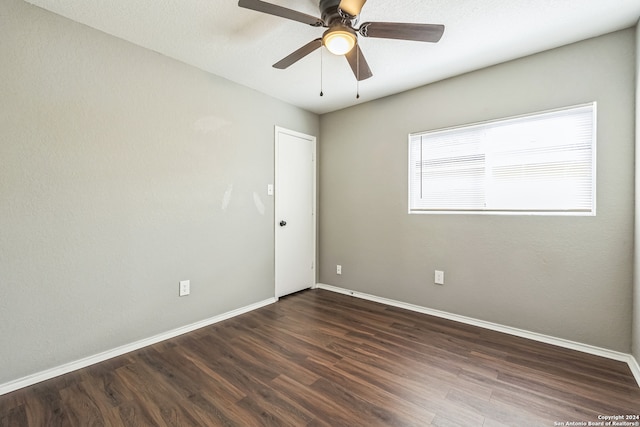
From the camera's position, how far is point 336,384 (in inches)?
70.8

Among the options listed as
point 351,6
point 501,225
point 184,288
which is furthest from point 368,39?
point 184,288

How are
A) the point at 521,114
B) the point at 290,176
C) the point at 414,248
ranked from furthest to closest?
the point at 290,176 < the point at 414,248 < the point at 521,114

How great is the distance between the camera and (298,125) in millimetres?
3654

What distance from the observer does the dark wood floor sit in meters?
1.53

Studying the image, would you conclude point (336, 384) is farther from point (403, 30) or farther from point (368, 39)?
point (368, 39)

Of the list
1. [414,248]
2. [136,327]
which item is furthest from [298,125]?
[136,327]

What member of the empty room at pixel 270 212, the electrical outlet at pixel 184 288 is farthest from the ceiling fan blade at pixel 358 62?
the electrical outlet at pixel 184 288

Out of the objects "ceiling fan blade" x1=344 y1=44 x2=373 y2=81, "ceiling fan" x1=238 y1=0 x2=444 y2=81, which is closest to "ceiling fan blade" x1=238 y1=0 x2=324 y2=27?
"ceiling fan" x1=238 y1=0 x2=444 y2=81

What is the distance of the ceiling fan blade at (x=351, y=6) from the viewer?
4.76 ft

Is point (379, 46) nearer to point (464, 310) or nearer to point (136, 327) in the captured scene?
point (464, 310)

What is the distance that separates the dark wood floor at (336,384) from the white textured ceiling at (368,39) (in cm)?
245

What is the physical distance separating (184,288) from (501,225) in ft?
9.75

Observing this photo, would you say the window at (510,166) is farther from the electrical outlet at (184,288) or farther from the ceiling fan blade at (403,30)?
the electrical outlet at (184,288)

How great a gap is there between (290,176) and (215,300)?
67.1 inches
